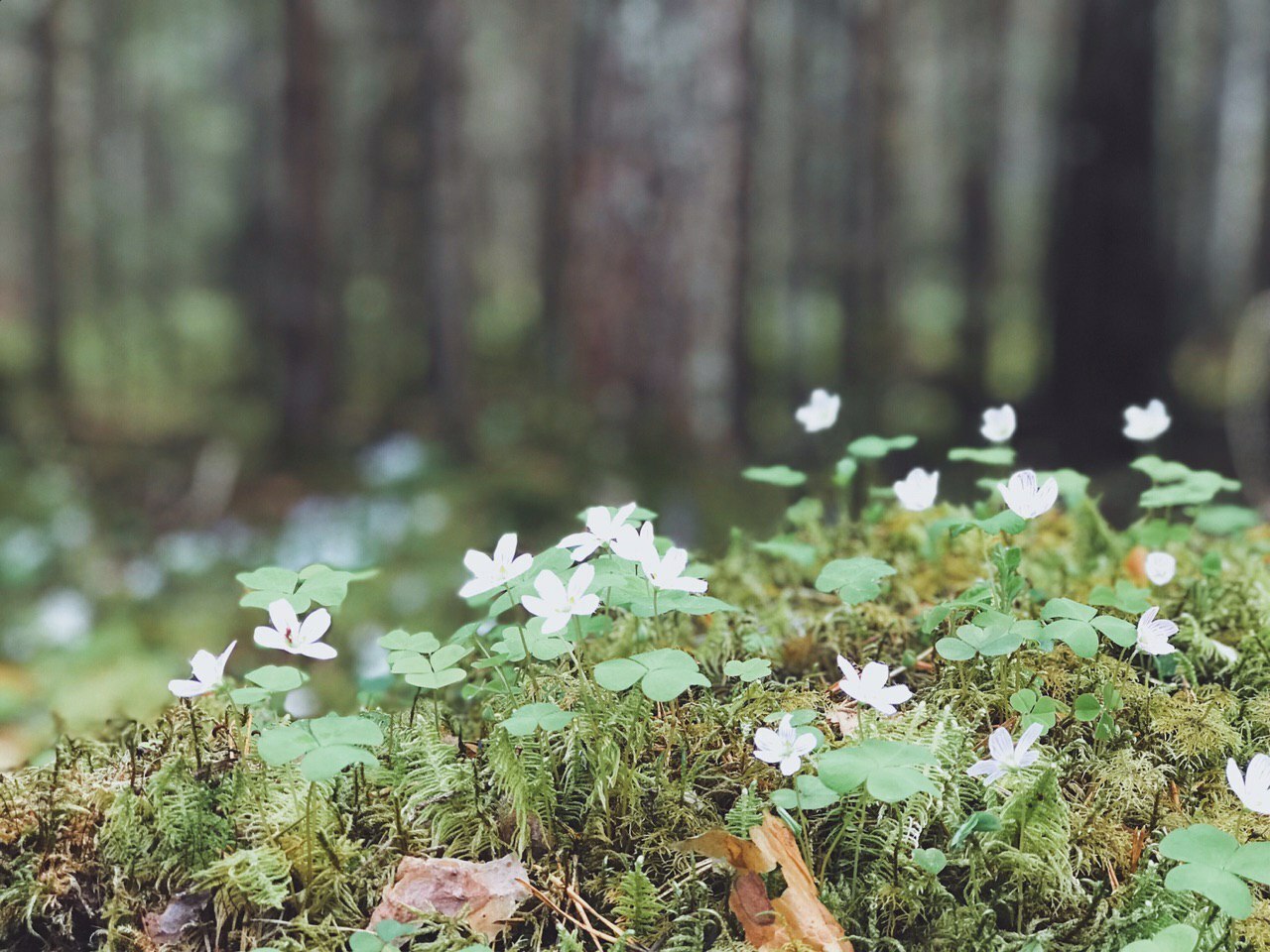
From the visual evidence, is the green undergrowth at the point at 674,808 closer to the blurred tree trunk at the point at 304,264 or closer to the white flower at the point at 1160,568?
the white flower at the point at 1160,568

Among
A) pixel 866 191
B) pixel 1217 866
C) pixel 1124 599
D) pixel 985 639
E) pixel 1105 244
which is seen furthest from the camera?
pixel 866 191

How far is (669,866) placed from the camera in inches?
57.9

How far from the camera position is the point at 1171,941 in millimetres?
1246

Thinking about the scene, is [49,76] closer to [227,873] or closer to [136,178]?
[227,873]

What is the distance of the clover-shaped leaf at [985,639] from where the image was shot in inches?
60.3

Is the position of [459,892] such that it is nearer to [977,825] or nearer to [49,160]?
[977,825]

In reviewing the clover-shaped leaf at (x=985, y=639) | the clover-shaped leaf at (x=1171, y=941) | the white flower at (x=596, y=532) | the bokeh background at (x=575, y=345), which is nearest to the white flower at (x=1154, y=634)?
the clover-shaped leaf at (x=985, y=639)

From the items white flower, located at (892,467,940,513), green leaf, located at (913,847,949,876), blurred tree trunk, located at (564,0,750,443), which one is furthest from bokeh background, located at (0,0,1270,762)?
green leaf, located at (913,847,949,876)

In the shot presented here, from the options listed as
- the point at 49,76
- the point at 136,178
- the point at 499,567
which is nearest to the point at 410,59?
the point at 49,76

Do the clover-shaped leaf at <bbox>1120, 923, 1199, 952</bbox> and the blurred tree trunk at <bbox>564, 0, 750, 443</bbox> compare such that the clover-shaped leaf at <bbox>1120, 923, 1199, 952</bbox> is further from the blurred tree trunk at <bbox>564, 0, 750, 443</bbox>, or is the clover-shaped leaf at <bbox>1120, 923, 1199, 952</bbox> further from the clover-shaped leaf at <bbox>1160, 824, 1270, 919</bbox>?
the blurred tree trunk at <bbox>564, 0, 750, 443</bbox>

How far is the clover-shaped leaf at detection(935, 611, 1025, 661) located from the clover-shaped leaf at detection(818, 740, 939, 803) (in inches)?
9.5

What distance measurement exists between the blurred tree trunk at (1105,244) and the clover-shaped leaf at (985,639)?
5.85 metres

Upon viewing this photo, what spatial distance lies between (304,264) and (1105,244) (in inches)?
238

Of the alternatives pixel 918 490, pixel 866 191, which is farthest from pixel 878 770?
pixel 866 191
